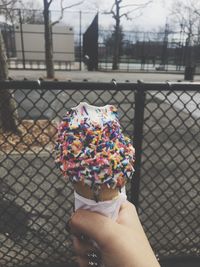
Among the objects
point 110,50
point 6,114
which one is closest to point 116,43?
point 110,50

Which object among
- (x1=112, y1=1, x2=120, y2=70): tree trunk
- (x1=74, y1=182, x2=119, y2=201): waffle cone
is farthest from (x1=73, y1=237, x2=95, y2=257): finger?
(x1=112, y1=1, x2=120, y2=70): tree trunk

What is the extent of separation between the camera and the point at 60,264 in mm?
2770

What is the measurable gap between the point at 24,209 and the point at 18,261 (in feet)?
2.90

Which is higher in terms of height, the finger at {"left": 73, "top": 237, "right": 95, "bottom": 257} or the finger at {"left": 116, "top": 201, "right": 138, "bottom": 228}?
the finger at {"left": 116, "top": 201, "right": 138, "bottom": 228}

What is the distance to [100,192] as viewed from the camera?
3.64ft

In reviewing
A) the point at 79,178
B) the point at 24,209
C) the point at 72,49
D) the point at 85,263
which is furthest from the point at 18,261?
the point at 72,49

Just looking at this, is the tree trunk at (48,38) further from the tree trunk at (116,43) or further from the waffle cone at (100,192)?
the waffle cone at (100,192)

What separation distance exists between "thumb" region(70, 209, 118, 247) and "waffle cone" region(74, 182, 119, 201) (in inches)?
2.1

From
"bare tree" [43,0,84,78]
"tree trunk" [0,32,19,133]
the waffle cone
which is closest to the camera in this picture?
the waffle cone

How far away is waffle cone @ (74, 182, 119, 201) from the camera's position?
43.5 inches

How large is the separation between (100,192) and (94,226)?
0.12m

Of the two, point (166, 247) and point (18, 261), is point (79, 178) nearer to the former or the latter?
point (18, 261)

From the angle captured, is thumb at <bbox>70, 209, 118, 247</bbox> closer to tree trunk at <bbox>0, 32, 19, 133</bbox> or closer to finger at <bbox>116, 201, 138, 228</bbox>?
finger at <bbox>116, 201, 138, 228</bbox>

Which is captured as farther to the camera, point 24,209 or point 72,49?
point 72,49
